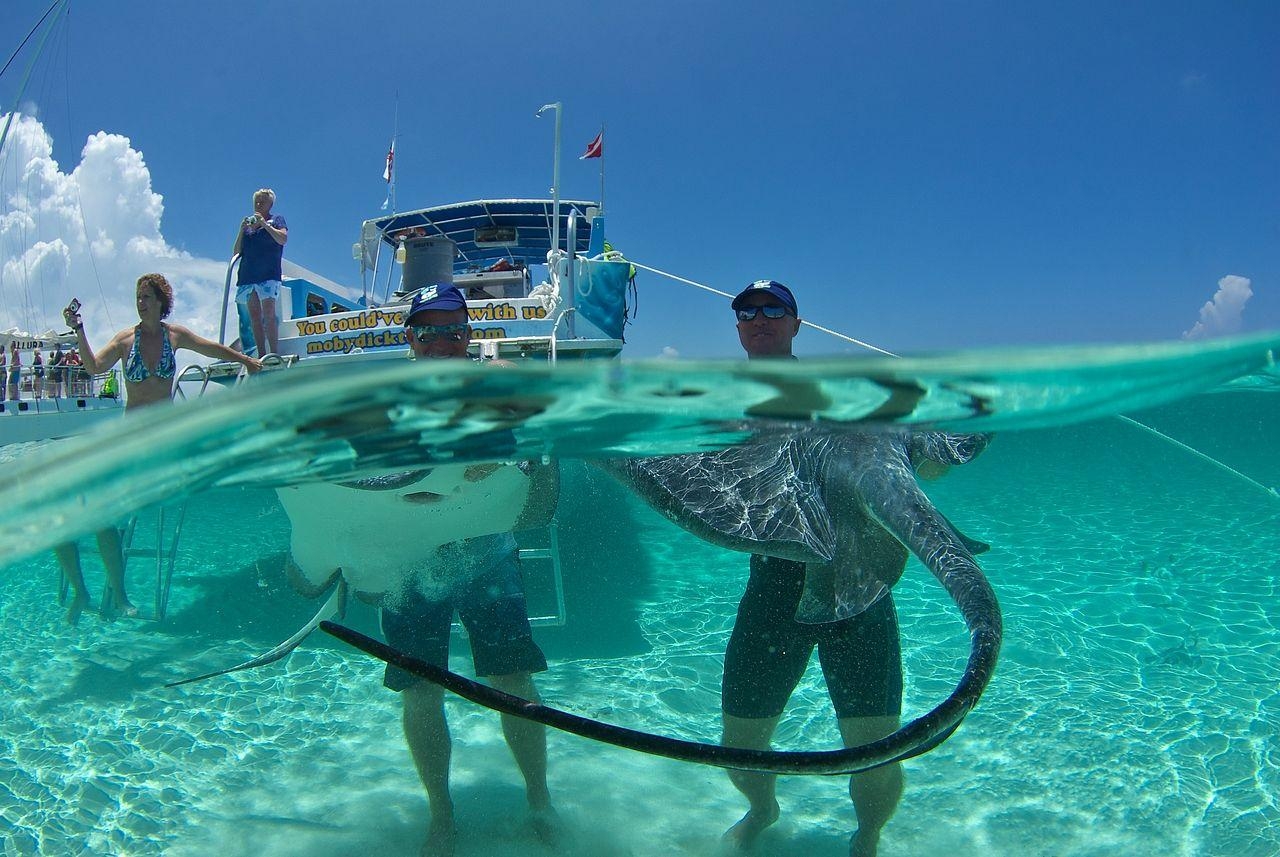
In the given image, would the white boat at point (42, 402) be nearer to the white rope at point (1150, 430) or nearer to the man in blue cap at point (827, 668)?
the white rope at point (1150, 430)

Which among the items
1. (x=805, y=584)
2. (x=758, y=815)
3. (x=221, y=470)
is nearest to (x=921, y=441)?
(x=805, y=584)

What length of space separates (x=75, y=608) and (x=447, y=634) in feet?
21.2

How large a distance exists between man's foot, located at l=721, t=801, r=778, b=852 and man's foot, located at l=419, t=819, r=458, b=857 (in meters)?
1.68

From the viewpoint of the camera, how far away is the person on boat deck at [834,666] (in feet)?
10.4

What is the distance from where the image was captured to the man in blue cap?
10.4ft

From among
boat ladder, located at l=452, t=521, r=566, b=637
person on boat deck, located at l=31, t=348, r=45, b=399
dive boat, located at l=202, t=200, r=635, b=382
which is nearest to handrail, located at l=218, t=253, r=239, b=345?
dive boat, located at l=202, t=200, r=635, b=382

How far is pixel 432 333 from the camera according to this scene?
3496 mm

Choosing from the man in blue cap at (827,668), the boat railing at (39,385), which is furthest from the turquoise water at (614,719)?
the boat railing at (39,385)

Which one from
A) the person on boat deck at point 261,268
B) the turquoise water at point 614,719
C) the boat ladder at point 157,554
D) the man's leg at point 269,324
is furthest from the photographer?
the man's leg at point 269,324

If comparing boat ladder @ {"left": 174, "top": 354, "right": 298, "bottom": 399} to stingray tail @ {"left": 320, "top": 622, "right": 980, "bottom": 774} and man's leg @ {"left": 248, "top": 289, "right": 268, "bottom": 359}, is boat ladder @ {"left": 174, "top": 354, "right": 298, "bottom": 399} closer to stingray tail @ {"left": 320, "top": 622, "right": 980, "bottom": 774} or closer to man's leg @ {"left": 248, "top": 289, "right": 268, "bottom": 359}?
man's leg @ {"left": 248, "top": 289, "right": 268, "bottom": 359}

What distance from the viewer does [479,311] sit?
9.66 metres

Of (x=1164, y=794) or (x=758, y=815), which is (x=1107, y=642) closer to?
(x=1164, y=794)

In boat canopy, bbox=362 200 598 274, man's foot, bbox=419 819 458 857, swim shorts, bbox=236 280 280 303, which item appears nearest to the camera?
man's foot, bbox=419 819 458 857

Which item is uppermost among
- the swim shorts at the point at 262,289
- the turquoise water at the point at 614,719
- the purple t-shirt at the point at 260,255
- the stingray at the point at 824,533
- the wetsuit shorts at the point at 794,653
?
the purple t-shirt at the point at 260,255
